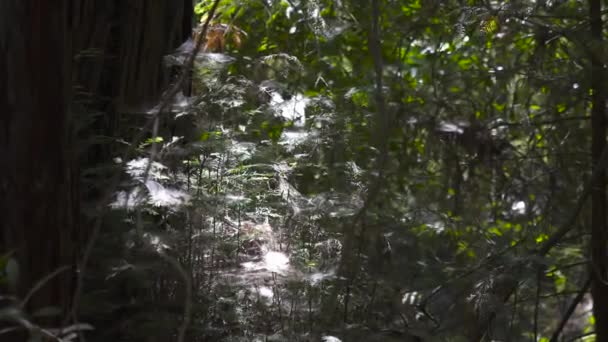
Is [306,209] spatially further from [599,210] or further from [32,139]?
[599,210]

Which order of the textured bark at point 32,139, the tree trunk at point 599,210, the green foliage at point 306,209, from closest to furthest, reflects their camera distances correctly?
1. the textured bark at point 32,139
2. the green foliage at point 306,209
3. the tree trunk at point 599,210

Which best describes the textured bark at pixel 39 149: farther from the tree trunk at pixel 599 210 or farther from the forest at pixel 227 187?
the tree trunk at pixel 599 210

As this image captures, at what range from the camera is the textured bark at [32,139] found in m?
1.96

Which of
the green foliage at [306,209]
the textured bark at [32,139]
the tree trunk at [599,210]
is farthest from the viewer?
the tree trunk at [599,210]

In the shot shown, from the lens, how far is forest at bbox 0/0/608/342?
6.49 ft

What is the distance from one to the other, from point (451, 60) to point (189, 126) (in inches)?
95.9

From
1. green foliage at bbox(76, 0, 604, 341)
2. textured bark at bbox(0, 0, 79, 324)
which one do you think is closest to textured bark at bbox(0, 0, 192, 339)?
textured bark at bbox(0, 0, 79, 324)

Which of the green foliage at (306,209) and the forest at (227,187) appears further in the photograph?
the green foliage at (306,209)

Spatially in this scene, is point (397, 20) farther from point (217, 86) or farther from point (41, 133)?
point (41, 133)

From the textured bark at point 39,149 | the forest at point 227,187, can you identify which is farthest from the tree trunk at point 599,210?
the textured bark at point 39,149

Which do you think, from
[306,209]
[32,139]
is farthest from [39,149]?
[306,209]

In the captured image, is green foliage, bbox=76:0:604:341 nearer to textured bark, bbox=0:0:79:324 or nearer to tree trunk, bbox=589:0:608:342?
tree trunk, bbox=589:0:608:342

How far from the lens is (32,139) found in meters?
1.96

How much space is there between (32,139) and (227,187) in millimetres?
728
